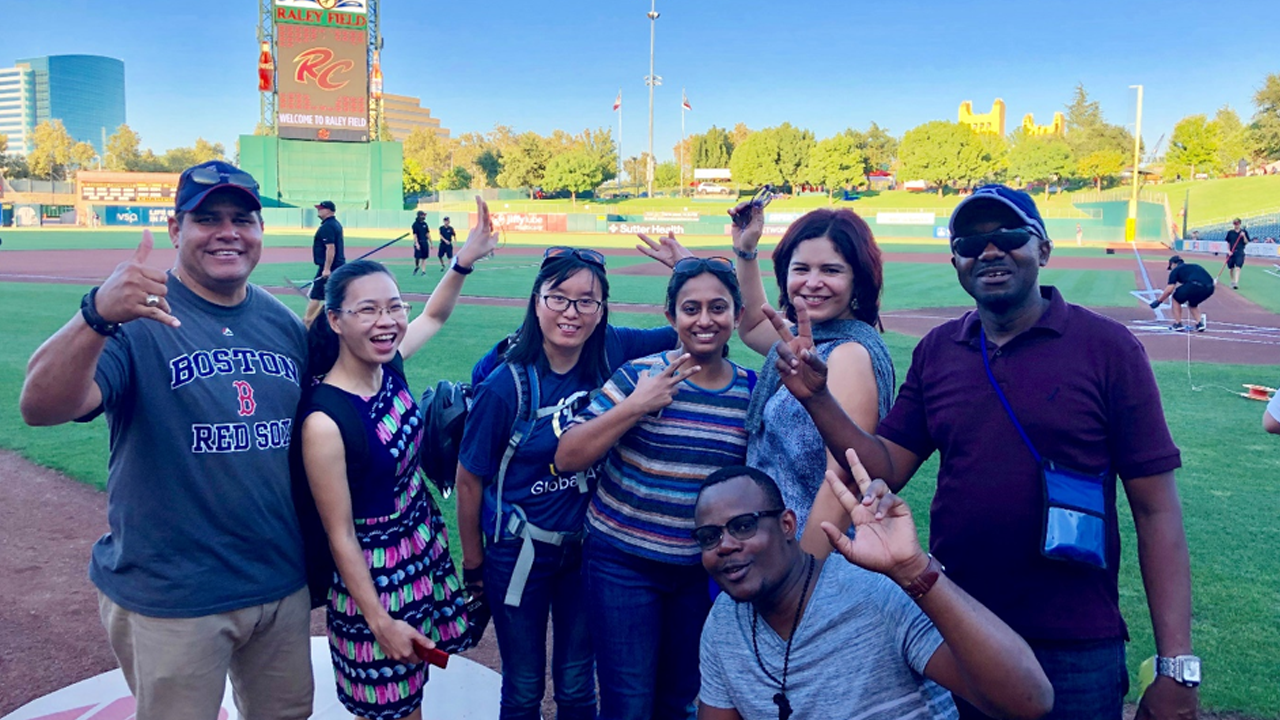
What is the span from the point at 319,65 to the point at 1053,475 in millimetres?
65478

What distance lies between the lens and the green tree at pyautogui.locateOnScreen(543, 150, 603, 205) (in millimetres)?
85750

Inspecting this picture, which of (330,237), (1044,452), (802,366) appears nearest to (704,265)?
(802,366)

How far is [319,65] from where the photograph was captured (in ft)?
198

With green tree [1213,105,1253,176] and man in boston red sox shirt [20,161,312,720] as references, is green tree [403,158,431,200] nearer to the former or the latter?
green tree [1213,105,1253,176]

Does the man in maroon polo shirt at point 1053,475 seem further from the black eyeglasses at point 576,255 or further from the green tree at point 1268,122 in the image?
the green tree at point 1268,122

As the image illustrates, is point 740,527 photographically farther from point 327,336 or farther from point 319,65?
point 319,65

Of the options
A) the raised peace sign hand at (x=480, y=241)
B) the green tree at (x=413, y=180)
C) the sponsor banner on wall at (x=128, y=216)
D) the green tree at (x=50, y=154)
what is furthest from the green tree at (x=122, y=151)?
the raised peace sign hand at (x=480, y=241)

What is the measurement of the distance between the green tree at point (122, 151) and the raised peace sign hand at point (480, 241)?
396 feet

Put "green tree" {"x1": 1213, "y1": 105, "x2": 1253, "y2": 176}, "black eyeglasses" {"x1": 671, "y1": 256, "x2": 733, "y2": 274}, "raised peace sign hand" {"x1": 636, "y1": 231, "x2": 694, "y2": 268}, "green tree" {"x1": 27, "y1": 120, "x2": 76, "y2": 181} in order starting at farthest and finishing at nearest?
"green tree" {"x1": 27, "y1": 120, "x2": 76, "y2": 181}, "green tree" {"x1": 1213, "y1": 105, "x2": 1253, "y2": 176}, "raised peace sign hand" {"x1": 636, "y1": 231, "x2": 694, "y2": 268}, "black eyeglasses" {"x1": 671, "y1": 256, "x2": 733, "y2": 274}

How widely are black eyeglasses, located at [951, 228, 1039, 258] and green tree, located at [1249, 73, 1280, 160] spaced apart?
87.0m

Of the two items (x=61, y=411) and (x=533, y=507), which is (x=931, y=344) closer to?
(x=533, y=507)

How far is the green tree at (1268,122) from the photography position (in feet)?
235

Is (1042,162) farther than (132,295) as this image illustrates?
Yes

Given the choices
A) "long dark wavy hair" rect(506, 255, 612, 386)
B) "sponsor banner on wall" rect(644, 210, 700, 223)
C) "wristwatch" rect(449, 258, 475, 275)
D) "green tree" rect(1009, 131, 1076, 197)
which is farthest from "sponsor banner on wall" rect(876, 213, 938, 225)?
"long dark wavy hair" rect(506, 255, 612, 386)
